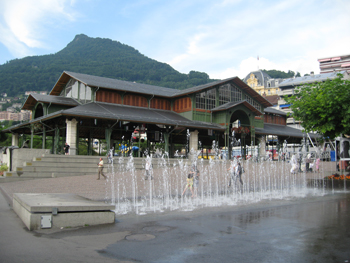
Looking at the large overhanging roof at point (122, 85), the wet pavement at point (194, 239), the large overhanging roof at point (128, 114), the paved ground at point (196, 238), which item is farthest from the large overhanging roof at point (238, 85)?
the wet pavement at point (194, 239)

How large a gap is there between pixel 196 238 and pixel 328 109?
49.6 ft

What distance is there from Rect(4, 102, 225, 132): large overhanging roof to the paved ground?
51.6 ft

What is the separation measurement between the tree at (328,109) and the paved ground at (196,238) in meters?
9.85

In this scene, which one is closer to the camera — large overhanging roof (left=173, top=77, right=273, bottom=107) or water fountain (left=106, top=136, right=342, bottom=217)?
water fountain (left=106, top=136, right=342, bottom=217)

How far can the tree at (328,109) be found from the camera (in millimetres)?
18719

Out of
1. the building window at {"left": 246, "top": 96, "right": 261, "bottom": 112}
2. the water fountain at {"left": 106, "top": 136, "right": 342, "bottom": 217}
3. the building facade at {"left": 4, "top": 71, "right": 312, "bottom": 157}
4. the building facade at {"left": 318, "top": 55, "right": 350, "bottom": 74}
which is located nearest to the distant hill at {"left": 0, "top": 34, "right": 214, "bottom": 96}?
the building facade at {"left": 318, "top": 55, "right": 350, "bottom": 74}

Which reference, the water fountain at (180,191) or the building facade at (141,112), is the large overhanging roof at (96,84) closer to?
the building facade at (141,112)

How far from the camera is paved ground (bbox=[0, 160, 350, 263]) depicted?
5.72 meters

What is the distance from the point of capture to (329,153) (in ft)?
140

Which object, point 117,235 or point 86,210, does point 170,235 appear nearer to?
point 117,235

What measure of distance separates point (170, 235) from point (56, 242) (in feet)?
7.72

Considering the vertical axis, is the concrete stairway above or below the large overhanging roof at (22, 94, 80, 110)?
below

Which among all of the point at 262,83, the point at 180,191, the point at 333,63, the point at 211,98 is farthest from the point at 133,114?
the point at 262,83

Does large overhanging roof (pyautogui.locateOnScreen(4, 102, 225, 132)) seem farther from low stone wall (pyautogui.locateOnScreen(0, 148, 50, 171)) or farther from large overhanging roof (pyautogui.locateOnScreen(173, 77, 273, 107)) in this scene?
low stone wall (pyautogui.locateOnScreen(0, 148, 50, 171))
